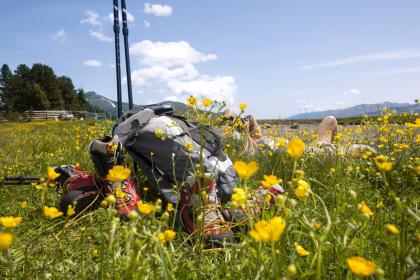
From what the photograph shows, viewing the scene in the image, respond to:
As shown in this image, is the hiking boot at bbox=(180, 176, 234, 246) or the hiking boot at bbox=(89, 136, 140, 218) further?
the hiking boot at bbox=(89, 136, 140, 218)

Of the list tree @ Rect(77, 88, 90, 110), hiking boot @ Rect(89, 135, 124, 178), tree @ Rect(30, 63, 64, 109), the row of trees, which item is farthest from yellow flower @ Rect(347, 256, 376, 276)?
tree @ Rect(77, 88, 90, 110)

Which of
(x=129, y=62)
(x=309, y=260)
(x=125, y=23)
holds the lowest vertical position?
(x=309, y=260)

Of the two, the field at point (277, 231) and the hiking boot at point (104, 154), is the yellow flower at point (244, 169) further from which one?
the hiking boot at point (104, 154)

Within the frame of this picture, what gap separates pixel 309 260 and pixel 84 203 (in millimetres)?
1585

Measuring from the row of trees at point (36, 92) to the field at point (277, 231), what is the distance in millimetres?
46452

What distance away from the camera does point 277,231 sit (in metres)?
0.58

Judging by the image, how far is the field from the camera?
29.2 inches

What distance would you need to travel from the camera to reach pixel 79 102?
5822 cm

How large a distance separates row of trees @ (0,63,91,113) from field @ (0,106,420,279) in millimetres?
46452

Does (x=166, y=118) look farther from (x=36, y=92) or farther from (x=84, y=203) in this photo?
(x=36, y=92)

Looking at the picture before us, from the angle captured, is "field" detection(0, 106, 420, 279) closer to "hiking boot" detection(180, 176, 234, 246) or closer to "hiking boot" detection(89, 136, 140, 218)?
"hiking boot" detection(180, 176, 234, 246)

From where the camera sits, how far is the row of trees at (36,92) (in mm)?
46531

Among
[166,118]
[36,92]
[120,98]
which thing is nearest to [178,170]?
[166,118]

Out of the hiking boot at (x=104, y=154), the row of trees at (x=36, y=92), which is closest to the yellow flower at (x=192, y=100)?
the hiking boot at (x=104, y=154)
